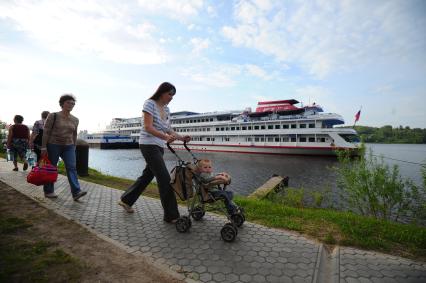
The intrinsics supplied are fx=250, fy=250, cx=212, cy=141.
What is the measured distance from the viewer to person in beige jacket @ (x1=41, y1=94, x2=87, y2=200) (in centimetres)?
486

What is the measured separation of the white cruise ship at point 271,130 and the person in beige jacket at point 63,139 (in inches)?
895

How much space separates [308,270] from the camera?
2.62m

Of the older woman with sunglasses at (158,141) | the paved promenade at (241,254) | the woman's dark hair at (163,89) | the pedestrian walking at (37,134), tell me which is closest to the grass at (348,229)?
the paved promenade at (241,254)

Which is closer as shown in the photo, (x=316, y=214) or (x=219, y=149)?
(x=316, y=214)

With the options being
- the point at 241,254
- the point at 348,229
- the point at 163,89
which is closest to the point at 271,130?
the point at 348,229

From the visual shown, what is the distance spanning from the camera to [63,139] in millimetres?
5023

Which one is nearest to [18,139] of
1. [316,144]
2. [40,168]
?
[40,168]

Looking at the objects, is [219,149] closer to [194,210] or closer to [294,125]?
[294,125]

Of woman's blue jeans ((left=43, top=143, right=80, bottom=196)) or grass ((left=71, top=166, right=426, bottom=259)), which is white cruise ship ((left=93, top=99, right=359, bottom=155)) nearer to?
grass ((left=71, top=166, right=426, bottom=259))

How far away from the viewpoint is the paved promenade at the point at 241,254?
8.23 ft

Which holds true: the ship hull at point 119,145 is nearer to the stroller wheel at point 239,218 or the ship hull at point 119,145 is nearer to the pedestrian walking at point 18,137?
the pedestrian walking at point 18,137

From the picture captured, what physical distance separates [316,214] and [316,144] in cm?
2699

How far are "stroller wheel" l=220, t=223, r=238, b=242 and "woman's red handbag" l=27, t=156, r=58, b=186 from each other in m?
3.61

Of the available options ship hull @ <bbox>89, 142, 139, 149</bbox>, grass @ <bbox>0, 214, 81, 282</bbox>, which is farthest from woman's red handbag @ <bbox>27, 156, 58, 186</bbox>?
ship hull @ <bbox>89, 142, 139, 149</bbox>
